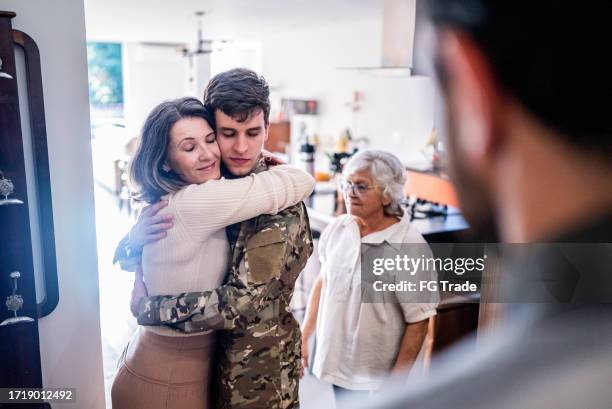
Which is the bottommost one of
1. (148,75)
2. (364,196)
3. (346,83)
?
(364,196)

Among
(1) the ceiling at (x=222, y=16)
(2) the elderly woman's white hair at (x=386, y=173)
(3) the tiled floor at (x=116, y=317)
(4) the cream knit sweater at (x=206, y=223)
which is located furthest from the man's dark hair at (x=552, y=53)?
(1) the ceiling at (x=222, y=16)

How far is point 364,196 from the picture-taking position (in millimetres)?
1796

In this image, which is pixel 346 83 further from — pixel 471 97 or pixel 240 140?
pixel 471 97

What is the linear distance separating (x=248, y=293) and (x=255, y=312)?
0.16ft

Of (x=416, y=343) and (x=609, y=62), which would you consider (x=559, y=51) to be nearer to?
(x=609, y=62)

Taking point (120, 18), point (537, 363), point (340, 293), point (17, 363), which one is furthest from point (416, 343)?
point (120, 18)

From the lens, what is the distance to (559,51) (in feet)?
0.92

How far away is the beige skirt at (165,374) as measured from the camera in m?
1.14

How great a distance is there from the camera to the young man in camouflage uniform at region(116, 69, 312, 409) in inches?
41.9

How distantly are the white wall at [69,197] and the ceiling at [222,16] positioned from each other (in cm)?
304

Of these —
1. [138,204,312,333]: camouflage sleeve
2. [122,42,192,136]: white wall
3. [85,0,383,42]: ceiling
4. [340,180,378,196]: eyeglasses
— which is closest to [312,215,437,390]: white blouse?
[340,180,378,196]: eyeglasses

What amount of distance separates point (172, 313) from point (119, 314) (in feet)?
8.46

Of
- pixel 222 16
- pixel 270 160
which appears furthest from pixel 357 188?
pixel 222 16

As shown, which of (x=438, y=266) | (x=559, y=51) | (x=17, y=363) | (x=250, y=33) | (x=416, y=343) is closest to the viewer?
(x=559, y=51)
